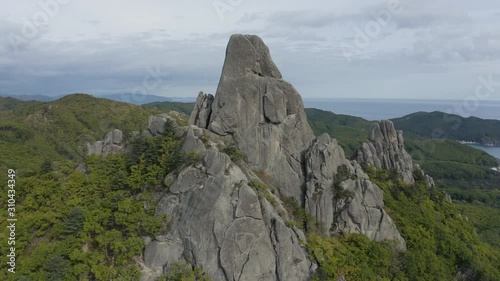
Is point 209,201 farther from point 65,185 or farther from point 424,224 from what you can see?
point 424,224

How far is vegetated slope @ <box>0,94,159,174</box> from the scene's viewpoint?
99812 millimetres

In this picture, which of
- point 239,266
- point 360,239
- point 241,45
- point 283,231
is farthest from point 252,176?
point 241,45

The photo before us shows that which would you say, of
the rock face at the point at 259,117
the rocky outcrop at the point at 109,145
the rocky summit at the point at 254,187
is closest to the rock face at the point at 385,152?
the rocky summit at the point at 254,187

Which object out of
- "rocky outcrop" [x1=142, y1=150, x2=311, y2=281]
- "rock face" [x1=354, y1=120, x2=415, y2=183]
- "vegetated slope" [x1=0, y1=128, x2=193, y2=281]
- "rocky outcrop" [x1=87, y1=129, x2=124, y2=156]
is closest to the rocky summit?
"rocky outcrop" [x1=142, y1=150, x2=311, y2=281]

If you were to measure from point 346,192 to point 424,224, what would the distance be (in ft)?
41.5

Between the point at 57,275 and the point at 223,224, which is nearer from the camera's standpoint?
the point at 57,275

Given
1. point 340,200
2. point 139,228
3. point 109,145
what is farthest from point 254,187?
point 109,145

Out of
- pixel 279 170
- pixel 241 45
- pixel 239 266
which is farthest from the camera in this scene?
pixel 241 45

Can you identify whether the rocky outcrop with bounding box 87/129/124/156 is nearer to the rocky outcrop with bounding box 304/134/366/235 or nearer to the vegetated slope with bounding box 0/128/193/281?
the vegetated slope with bounding box 0/128/193/281

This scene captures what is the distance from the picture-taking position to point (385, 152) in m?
49.6

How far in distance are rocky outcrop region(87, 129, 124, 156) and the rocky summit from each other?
5.63m

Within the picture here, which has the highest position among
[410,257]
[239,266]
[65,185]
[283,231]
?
[65,185]

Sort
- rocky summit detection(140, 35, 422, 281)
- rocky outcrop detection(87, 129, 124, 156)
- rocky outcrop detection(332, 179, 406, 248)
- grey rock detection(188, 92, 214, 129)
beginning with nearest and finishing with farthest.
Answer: rocky summit detection(140, 35, 422, 281) < rocky outcrop detection(332, 179, 406, 248) < grey rock detection(188, 92, 214, 129) < rocky outcrop detection(87, 129, 124, 156)

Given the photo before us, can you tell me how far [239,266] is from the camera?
88.1 feet
